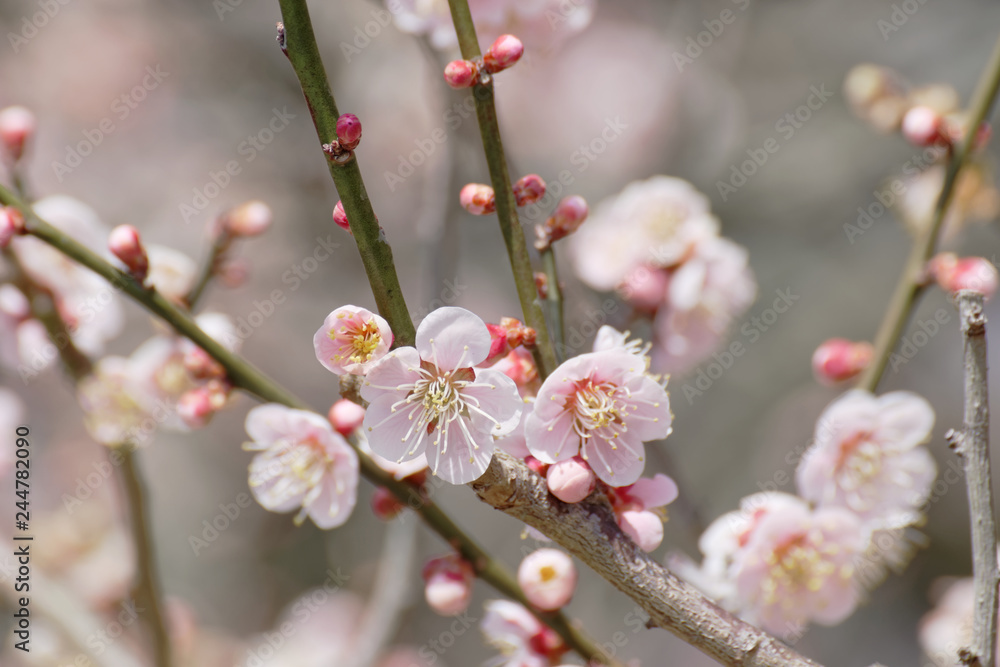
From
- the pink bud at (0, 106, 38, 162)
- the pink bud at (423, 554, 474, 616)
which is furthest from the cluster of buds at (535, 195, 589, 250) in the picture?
the pink bud at (0, 106, 38, 162)

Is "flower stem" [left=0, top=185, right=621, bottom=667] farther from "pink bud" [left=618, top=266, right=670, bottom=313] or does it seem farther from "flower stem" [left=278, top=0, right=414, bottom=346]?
"pink bud" [left=618, top=266, right=670, bottom=313]

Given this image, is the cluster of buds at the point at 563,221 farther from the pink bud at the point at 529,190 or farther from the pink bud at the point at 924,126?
the pink bud at the point at 924,126

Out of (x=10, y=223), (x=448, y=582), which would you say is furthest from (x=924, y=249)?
(x=10, y=223)

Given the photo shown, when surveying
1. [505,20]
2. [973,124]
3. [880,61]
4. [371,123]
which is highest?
[880,61]

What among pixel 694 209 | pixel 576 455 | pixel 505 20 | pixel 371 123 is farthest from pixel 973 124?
pixel 371 123

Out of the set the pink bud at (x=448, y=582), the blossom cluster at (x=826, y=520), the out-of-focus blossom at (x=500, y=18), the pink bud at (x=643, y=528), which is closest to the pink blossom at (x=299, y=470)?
the pink bud at (x=448, y=582)

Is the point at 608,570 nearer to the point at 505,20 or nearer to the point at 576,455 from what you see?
the point at 576,455

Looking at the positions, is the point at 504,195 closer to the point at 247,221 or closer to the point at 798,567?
the point at 247,221
